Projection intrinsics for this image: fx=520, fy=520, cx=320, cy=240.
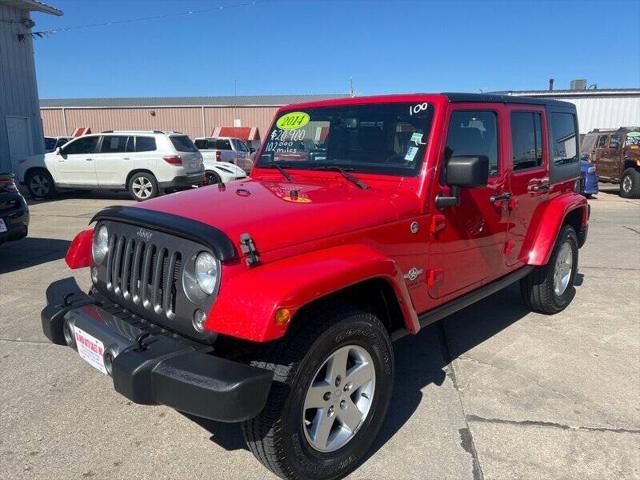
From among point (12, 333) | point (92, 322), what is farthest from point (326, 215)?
point (12, 333)

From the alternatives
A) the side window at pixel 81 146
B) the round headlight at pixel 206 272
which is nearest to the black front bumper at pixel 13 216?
the round headlight at pixel 206 272

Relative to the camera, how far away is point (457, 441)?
2863 mm

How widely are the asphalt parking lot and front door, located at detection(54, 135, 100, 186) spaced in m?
9.08

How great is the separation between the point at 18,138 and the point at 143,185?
5.25m

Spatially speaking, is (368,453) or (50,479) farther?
(368,453)

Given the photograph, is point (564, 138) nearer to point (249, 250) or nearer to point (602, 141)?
point (249, 250)

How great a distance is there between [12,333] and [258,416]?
3.05 meters

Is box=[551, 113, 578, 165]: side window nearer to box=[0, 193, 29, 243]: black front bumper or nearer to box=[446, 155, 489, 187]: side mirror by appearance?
box=[446, 155, 489, 187]: side mirror

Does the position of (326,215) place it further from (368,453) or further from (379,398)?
(368,453)

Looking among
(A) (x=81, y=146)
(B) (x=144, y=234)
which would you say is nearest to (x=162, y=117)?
(A) (x=81, y=146)

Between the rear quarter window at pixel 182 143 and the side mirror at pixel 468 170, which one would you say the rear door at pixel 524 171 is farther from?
the rear quarter window at pixel 182 143

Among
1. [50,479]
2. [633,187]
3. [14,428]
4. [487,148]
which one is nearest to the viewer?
[50,479]

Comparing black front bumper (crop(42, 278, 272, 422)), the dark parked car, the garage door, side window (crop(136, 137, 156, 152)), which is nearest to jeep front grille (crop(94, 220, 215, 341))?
black front bumper (crop(42, 278, 272, 422))

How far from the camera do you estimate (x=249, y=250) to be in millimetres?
2293
